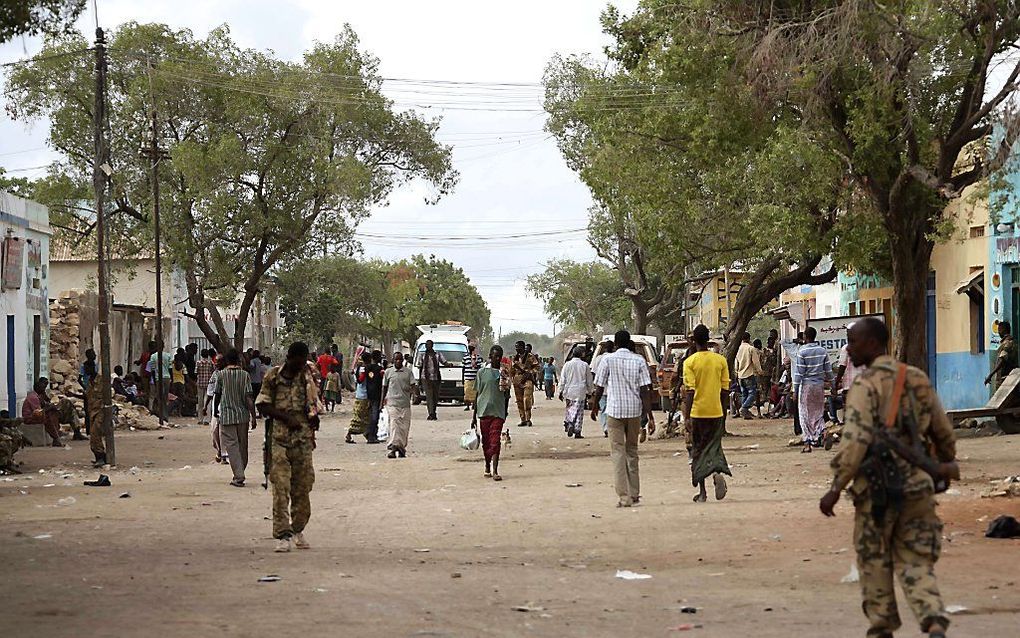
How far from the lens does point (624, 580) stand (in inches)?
404

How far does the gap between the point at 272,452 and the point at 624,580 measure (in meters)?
3.41

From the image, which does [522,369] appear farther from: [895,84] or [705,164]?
[895,84]

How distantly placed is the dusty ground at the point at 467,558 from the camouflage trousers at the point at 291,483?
305 millimetres

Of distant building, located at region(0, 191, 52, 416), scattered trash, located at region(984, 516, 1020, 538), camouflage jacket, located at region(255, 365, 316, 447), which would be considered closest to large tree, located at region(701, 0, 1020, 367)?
scattered trash, located at region(984, 516, 1020, 538)

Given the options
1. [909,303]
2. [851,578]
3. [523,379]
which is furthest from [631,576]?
[523,379]

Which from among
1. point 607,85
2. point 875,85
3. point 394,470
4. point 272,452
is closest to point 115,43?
point 607,85

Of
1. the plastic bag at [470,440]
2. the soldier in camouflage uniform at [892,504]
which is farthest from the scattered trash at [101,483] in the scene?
the soldier in camouflage uniform at [892,504]

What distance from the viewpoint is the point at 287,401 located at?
12.3m

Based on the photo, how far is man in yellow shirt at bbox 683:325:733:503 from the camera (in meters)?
15.3

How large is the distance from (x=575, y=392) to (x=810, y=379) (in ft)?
24.5

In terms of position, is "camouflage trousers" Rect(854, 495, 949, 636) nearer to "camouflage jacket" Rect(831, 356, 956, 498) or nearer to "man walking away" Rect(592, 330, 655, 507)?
"camouflage jacket" Rect(831, 356, 956, 498)

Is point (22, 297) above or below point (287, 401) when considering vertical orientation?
above

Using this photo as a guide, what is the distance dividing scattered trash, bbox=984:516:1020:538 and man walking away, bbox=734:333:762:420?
17.0 m

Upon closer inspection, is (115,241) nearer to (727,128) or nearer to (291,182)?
(291,182)
